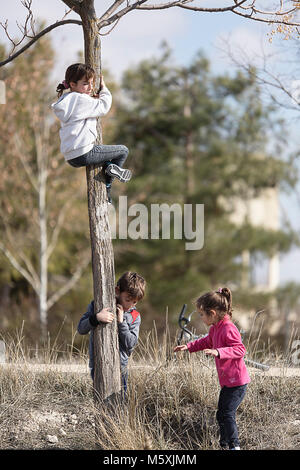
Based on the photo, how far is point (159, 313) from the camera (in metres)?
15.2

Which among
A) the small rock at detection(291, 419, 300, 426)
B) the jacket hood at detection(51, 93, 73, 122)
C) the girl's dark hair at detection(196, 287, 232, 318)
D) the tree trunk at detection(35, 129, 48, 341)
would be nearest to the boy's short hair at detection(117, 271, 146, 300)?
the girl's dark hair at detection(196, 287, 232, 318)

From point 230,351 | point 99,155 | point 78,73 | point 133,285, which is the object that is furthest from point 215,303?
point 78,73

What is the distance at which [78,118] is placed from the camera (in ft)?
13.8

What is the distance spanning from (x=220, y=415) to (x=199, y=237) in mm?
12576

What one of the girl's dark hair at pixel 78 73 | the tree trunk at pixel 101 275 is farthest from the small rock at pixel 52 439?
the girl's dark hair at pixel 78 73

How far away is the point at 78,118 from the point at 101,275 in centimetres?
111

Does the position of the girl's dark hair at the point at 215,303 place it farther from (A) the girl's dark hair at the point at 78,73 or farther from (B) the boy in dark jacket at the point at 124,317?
(A) the girl's dark hair at the point at 78,73

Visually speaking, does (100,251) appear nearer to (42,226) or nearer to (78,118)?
(78,118)

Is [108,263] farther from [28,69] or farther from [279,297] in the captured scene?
[279,297]

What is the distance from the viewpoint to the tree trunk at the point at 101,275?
4.26 meters

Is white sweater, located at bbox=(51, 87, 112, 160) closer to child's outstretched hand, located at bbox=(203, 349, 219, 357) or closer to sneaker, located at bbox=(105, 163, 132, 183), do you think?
sneaker, located at bbox=(105, 163, 132, 183)

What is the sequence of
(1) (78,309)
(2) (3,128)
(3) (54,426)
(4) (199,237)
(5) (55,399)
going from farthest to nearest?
(4) (199,237), (1) (78,309), (2) (3,128), (5) (55,399), (3) (54,426)

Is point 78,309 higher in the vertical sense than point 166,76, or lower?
lower

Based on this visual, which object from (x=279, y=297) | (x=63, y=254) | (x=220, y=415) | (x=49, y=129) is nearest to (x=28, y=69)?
(x=49, y=129)
